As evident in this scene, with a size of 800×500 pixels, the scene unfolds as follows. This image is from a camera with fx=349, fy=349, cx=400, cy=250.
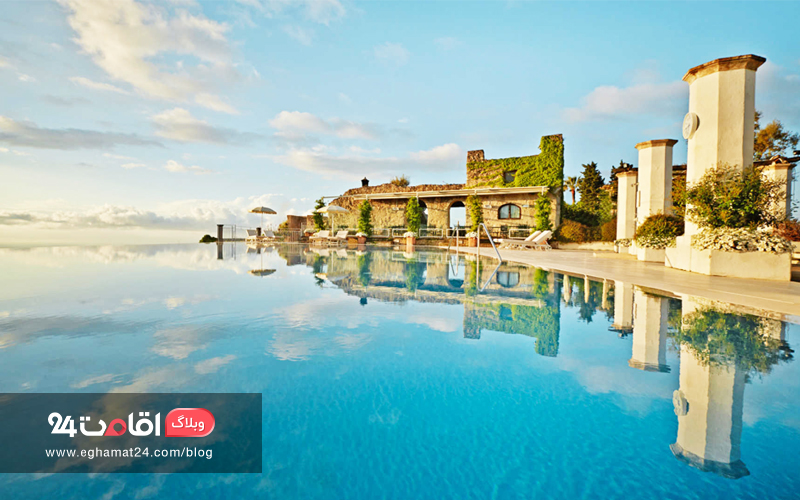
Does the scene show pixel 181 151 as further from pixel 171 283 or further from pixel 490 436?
pixel 490 436

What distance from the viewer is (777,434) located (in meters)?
1.87

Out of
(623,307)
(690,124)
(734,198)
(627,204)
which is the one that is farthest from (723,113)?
(627,204)

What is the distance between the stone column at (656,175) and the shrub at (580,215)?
9859 millimetres

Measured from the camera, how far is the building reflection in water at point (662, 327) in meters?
1.92

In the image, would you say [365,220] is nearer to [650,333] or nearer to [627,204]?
[627,204]

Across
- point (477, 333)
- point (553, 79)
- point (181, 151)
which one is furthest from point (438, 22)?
point (181, 151)

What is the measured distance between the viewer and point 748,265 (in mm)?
7375

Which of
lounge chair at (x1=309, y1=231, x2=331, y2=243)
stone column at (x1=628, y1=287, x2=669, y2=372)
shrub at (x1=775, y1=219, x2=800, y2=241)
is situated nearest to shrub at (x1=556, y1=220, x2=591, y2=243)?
shrub at (x1=775, y1=219, x2=800, y2=241)

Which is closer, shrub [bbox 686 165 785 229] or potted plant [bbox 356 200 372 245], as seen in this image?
shrub [bbox 686 165 785 229]

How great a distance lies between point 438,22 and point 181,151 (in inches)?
520

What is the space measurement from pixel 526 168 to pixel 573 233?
5352mm

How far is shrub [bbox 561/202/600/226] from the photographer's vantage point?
2244 centimetres

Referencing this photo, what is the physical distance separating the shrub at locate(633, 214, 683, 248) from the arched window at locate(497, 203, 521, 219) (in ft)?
37.9

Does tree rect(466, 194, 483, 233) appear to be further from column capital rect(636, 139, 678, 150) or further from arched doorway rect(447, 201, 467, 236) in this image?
column capital rect(636, 139, 678, 150)
